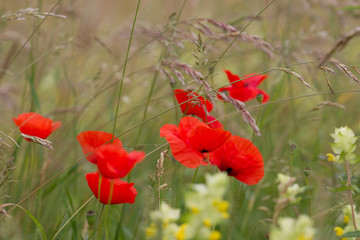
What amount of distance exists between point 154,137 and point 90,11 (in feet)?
3.61

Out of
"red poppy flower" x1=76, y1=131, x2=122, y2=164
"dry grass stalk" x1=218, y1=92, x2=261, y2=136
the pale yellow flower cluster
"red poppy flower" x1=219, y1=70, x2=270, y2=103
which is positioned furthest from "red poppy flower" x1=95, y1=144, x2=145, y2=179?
"red poppy flower" x1=219, y1=70, x2=270, y2=103

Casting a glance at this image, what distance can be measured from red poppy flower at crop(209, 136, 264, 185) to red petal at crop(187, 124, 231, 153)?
49 millimetres

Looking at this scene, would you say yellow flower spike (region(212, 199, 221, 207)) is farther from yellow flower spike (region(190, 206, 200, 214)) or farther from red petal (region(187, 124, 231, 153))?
red petal (region(187, 124, 231, 153))

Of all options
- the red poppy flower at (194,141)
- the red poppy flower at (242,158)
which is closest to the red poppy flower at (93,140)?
the red poppy flower at (194,141)

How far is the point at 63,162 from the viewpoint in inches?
59.4

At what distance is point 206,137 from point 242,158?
11cm

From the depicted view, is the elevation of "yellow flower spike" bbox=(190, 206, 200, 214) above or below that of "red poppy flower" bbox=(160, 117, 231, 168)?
below

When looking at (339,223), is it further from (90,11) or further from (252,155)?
(90,11)

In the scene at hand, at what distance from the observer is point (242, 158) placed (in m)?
0.99

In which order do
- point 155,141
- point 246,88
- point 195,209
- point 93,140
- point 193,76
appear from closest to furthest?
point 195,209 < point 93,140 < point 193,76 < point 246,88 < point 155,141

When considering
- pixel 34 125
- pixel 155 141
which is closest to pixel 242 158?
pixel 34 125

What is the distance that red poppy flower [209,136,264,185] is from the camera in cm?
98

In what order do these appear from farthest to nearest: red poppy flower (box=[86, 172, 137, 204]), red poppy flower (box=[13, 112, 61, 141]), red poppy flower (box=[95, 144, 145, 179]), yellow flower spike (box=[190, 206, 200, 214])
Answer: red poppy flower (box=[13, 112, 61, 141]) → red poppy flower (box=[86, 172, 137, 204]) → red poppy flower (box=[95, 144, 145, 179]) → yellow flower spike (box=[190, 206, 200, 214])

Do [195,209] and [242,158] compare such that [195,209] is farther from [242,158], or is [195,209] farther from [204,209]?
[242,158]
